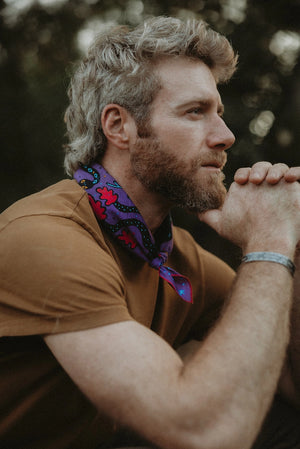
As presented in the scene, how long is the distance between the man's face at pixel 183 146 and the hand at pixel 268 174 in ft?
0.51

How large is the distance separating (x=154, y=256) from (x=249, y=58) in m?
2.25

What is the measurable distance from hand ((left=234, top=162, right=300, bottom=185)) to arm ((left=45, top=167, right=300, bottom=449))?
554mm

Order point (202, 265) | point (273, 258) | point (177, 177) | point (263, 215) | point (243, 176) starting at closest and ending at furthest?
1. point (273, 258)
2. point (263, 215)
3. point (243, 176)
4. point (177, 177)
5. point (202, 265)

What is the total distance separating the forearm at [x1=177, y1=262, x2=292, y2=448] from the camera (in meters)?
1.11

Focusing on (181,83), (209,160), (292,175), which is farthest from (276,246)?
(181,83)

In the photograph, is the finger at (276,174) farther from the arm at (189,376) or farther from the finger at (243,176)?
the arm at (189,376)

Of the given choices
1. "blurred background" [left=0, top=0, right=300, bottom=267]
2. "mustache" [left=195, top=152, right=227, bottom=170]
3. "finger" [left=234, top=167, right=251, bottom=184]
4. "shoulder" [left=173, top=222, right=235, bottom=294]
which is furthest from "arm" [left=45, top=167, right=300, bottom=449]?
"blurred background" [left=0, top=0, right=300, bottom=267]

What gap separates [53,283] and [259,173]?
922 millimetres

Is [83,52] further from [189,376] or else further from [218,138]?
[189,376]

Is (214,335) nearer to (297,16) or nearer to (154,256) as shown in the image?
(154,256)

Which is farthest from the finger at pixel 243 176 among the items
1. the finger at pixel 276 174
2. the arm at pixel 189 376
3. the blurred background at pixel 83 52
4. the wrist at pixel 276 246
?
the blurred background at pixel 83 52

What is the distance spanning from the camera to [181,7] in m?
3.43

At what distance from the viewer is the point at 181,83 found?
6.23 feet

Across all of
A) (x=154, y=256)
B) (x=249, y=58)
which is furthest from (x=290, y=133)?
(x=154, y=256)
